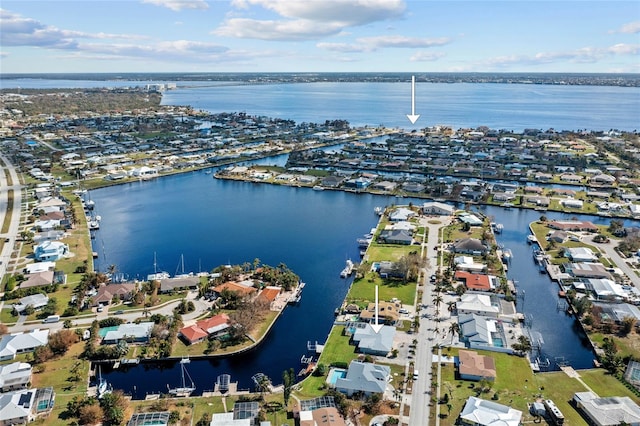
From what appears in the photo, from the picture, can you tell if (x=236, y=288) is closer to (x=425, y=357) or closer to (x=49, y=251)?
(x=425, y=357)

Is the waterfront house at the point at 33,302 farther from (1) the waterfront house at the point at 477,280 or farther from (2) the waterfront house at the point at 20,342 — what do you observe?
(1) the waterfront house at the point at 477,280

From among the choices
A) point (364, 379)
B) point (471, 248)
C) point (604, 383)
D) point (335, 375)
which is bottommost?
point (604, 383)

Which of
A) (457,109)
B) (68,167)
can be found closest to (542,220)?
(68,167)

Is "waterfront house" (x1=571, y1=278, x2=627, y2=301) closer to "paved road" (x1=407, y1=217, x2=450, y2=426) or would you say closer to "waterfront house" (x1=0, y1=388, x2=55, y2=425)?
"paved road" (x1=407, y1=217, x2=450, y2=426)

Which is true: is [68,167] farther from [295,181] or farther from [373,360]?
[373,360]

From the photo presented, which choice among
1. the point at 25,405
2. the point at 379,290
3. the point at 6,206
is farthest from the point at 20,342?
the point at 6,206

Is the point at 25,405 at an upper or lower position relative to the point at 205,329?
lower
